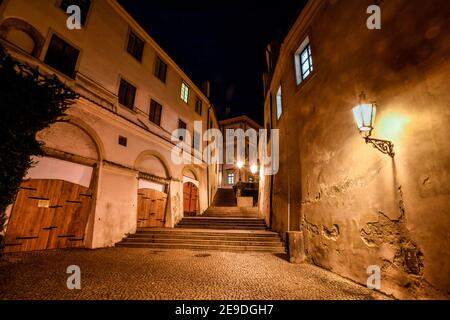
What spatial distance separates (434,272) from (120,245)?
964cm

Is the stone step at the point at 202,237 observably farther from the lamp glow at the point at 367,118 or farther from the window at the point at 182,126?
the window at the point at 182,126

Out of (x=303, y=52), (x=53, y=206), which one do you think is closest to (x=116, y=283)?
(x=53, y=206)

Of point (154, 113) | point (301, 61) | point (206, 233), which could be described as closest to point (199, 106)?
Answer: point (154, 113)

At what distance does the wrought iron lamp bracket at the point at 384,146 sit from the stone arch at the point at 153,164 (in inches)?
384

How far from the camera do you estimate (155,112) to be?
12.0m

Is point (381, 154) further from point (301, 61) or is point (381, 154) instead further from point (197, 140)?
point (197, 140)

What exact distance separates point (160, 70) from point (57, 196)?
31.9 feet

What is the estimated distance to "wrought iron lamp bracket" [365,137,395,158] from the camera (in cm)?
360

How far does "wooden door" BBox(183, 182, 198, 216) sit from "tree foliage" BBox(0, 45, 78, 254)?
32.9 ft

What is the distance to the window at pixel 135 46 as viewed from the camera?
1091 centimetres

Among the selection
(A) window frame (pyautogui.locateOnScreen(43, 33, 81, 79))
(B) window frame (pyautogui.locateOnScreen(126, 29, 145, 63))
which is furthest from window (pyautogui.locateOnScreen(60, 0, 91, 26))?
(B) window frame (pyautogui.locateOnScreen(126, 29, 145, 63))

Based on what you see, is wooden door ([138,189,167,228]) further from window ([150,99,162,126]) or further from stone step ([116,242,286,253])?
window ([150,99,162,126])

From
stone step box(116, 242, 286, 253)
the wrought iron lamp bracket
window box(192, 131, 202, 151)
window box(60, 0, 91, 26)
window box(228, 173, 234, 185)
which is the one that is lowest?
stone step box(116, 242, 286, 253)
